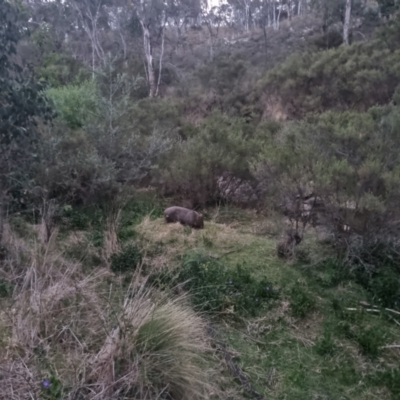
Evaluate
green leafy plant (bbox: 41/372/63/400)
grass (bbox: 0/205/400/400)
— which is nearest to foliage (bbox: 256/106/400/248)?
grass (bbox: 0/205/400/400)

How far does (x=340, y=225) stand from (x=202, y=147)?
144 inches

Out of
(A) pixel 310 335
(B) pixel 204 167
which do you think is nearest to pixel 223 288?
(A) pixel 310 335

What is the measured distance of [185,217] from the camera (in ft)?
21.5

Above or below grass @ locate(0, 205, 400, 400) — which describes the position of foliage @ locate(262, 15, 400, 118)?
above

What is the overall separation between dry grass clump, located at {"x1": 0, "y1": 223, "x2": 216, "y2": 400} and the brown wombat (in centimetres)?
302

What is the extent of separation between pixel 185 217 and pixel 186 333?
11.9ft

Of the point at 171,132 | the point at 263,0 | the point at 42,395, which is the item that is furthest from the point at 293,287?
the point at 263,0

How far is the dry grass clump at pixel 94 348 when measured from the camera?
245cm

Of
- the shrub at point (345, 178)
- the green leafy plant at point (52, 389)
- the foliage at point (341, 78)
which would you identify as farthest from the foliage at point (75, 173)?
the foliage at point (341, 78)

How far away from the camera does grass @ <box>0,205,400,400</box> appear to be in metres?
2.62

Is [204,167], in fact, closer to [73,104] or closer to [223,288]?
[223,288]

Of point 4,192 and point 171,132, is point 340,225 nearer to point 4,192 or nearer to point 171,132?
point 4,192

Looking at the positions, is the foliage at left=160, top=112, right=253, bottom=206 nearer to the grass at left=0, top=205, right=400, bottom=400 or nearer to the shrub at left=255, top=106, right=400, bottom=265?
the shrub at left=255, top=106, right=400, bottom=265

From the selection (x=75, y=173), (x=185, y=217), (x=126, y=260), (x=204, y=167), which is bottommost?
(x=185, y=217)
